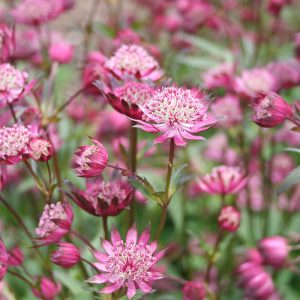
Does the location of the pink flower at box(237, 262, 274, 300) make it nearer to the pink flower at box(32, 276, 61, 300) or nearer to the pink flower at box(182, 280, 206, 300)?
the pink flower at box(182, 280, 206, 300)

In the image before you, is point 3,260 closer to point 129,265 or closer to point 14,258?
point 14,258

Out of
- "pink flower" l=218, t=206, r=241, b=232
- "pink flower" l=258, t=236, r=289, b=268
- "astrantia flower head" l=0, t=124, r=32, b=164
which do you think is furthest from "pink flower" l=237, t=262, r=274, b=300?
"astrantia flower head" l=0, t=124, r=32, b=164

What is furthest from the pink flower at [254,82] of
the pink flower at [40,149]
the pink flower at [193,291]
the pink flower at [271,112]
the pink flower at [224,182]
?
the pink flower at [40,149]

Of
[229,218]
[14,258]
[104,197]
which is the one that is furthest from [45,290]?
[229,218]

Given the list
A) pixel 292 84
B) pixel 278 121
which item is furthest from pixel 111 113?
pixel 278 121

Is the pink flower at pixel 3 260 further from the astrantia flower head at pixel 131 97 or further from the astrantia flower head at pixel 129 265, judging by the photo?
the astrantia flower head at pixel 131 97

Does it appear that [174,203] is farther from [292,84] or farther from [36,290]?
[36,290]

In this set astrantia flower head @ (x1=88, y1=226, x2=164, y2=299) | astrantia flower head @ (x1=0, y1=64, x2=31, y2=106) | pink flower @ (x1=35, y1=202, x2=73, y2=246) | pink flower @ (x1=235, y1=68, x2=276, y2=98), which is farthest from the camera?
pink flower @ (x1=235, y1=68, x2=276, y2=98)
